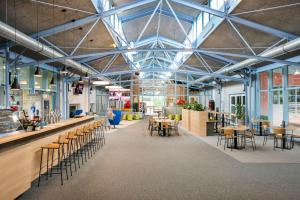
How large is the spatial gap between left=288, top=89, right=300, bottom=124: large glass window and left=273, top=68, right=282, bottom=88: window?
0.88 metres

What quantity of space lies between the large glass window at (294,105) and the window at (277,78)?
0.88m

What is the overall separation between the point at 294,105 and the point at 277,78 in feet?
5.57

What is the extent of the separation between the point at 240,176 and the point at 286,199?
1098 mm

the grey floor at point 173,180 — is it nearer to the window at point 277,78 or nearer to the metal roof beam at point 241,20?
the metal roof beam at point 241,20

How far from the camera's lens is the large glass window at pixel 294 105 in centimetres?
848

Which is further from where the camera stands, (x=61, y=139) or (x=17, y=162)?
(x=61, y=139)

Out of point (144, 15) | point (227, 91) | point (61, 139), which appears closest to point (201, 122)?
point (144, 15)

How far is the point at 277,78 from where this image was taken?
9875 mm

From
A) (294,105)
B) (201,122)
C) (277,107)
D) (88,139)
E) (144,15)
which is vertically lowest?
(88,139)

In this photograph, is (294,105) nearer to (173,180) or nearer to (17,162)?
(173,180)

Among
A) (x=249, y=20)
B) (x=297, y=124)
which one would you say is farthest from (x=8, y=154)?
(x=297, y=124)

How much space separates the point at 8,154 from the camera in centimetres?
320

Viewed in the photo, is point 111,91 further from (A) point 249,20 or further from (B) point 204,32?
(A) point 249,20

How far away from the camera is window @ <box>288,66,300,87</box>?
8466mm
